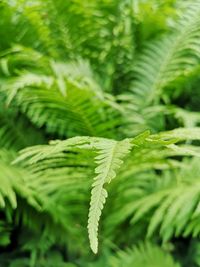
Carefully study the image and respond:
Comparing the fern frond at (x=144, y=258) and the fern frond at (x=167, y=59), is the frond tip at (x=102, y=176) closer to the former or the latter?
the fern frond at (x=144, y=258)

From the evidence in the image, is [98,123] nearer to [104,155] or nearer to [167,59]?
[167,59]

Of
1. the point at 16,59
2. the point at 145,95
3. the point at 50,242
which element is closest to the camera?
the point at 50,242

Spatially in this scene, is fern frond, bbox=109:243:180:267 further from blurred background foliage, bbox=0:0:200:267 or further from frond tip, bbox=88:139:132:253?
frond tip, bbox=88:139:132:253

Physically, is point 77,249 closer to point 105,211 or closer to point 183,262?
point 105,211

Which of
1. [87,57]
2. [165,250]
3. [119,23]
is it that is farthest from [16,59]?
[165,250]

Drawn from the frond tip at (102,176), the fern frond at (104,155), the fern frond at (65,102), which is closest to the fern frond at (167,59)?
the fern frond at (65,102)
